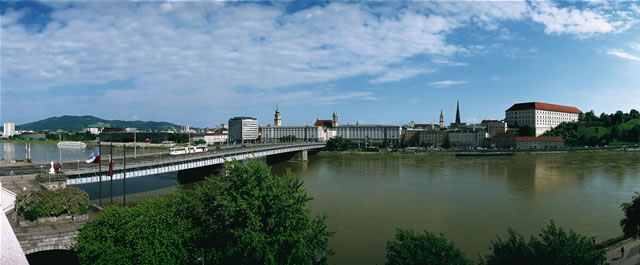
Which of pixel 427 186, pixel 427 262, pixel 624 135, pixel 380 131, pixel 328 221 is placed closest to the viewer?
pixel 427 262

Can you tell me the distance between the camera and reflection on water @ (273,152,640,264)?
18.0 meters

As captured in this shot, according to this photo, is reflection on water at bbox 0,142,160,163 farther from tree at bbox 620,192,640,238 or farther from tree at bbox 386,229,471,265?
tree at bbox 620,192,640,238

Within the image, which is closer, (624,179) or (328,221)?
(328,221)

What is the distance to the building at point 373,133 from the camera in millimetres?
120625

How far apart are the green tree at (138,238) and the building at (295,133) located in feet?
369

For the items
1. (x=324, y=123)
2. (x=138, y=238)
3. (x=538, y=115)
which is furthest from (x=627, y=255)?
(x=324, y=123)

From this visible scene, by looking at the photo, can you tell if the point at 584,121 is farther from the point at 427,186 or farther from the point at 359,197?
the point at 359,197

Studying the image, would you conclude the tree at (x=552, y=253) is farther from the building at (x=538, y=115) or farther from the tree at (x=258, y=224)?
the building at (x=538, y=115)

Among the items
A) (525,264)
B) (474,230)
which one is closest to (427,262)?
(525,264)

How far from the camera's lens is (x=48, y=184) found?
1888 cm

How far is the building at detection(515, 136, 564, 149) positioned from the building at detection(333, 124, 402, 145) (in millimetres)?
37140

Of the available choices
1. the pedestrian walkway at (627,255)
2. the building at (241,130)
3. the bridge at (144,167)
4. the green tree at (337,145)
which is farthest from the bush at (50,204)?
the building at (241,130)

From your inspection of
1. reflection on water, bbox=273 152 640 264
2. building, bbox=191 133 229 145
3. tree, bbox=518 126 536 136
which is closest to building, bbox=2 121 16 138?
building, bbox=191 133 229 145

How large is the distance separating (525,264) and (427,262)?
3070 mm
